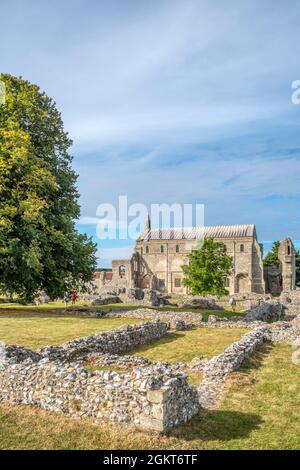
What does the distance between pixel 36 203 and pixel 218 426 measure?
63.9 feet

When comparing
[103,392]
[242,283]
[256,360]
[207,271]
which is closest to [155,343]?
[256,360]

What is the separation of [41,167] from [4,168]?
3.15 metres

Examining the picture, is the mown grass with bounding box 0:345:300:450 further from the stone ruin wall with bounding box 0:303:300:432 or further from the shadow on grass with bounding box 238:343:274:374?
the shadow on grass with bounding box 238:343:274:374

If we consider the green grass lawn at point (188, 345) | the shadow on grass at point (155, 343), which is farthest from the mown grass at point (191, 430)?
the shadow on grass at point (155, 343)

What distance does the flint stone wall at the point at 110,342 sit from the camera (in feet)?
53.0

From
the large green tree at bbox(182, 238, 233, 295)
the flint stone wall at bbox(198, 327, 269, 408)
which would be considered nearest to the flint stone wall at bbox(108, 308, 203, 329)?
the flint stone wall at bbox(198, 327, 269, 408)

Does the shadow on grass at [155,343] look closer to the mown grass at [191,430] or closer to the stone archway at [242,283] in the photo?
the mown grass at [191,430]

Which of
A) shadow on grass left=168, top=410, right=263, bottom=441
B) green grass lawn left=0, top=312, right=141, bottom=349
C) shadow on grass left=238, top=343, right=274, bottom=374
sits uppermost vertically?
green grass lawn left=0, top=312, right=141, bottom=349

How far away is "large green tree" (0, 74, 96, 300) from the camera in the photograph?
25.5m

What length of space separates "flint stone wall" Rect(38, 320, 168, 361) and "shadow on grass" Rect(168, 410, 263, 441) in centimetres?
650

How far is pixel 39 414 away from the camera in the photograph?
1015 cm

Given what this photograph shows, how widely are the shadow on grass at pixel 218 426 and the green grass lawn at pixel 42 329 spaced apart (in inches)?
416

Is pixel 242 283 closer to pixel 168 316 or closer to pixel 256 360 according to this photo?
pixel 168 316
